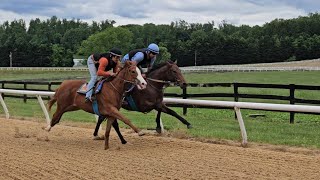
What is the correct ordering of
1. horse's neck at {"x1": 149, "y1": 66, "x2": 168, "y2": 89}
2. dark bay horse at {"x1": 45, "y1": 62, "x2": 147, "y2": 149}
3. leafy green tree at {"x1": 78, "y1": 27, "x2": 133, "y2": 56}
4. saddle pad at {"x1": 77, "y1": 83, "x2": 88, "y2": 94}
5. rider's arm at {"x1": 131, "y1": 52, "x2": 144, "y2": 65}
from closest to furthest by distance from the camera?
1. dark bay horse at {"x1": 45, "y1": 62, "x2": 147, "y2": 149}
2. saddle pad at {"x1": 77, "y1": 83, "x2": 88, "y2": 94}
3. rider's arm at {"x1": 131, "y1": 52, "x2": 144, "y2": 65}
4. horse's neck at {"x1": 149, "y1": 66, "x2": 168, "y2": 89}
5. leafy green tree at {"x1": 78, "y1": 27, "x2": 133, "y2": 56}

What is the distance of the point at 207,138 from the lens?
10414 millimetres

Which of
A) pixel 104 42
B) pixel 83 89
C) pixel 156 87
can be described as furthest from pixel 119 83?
pixel 104 42

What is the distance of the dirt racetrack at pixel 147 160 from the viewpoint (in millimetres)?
6781

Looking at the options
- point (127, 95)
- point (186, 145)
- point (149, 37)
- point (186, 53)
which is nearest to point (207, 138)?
point (186, 145)

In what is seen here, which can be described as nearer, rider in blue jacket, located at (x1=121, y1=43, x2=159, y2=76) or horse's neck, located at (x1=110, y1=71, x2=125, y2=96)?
horse's neck, located at (x1=110, y1=71, x2=125, y2=96)

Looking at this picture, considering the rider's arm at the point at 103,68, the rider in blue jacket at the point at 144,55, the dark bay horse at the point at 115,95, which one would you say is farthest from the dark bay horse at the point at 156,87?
the rider's arm at the point at 103,68

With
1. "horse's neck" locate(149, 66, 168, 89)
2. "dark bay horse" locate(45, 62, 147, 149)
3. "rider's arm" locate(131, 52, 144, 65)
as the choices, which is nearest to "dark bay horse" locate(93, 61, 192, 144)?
"horse's neck" locate(149, 66, 168, 89)

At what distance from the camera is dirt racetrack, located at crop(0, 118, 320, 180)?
6.78 meters

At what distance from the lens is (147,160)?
7.93 m

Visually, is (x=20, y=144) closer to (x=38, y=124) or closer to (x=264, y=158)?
(x=38, y=124)

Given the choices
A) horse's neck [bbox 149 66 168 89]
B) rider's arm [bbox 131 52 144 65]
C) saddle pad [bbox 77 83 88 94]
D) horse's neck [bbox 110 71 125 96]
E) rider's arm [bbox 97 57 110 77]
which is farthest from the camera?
horse's neck [bbox 149 66 168 89]

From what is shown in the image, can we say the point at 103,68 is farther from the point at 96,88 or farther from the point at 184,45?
the point at 184,45

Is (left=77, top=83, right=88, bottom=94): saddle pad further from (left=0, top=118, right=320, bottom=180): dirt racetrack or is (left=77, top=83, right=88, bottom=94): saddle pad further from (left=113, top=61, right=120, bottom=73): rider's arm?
(left=0, top=118, right=320, bottom=180): dirt racetrack

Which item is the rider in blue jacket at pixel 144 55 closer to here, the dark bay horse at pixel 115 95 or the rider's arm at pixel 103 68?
the rider's arm at pixel 103 68
